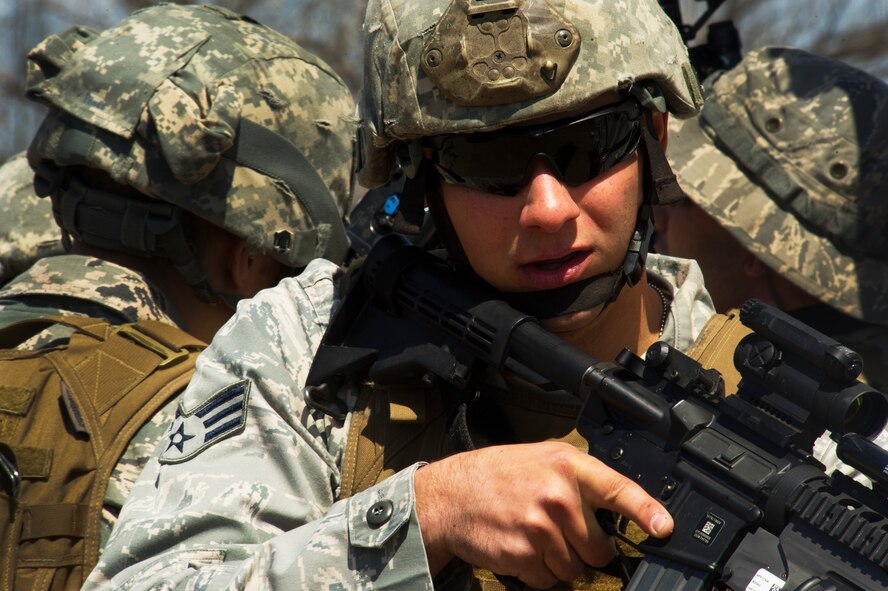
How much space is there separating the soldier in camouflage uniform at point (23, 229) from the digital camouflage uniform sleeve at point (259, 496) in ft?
8.67

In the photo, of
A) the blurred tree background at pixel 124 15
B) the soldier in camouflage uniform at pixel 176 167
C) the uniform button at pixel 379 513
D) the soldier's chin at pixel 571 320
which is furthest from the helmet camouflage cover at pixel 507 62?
the blurred tree background at pixel 124 15

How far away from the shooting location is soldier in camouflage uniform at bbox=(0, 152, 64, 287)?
17.0ft

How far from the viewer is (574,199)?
2.60m

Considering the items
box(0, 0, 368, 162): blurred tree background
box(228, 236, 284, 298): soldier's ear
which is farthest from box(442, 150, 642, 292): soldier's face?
box(0, 0, 368, 162): blurred tree background

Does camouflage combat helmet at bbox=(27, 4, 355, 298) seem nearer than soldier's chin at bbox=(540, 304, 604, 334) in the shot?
No

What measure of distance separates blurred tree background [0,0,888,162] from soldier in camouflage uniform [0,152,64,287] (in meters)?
3.95

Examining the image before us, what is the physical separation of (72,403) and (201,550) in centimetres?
75

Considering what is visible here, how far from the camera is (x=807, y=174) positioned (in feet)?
13.5

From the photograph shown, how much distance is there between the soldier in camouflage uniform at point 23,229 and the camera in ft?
17.0

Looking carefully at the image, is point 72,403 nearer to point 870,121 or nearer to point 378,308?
point 378,308

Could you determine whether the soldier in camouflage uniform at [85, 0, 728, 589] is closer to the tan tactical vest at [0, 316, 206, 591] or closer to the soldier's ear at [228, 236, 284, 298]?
the tan tactical vest at [0, 316, 206, 591]

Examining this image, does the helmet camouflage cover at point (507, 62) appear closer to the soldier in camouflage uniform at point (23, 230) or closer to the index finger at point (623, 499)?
the index finger at point (623, 499)

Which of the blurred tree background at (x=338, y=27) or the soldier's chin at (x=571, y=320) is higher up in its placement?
the soldier's chin at (x=571, y=320)

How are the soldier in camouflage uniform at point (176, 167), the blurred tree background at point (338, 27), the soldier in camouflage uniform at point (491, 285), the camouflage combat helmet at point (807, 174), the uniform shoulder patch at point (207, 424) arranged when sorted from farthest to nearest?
the blurred tree background at point (338, 27), the camouflage combat helmet at point (807, 174), the soldier in camouflage uniform at point (176, 167), the uniform shoulder patch at point (207, 424), the soldier in camouflage uniform at point (491, 285)
